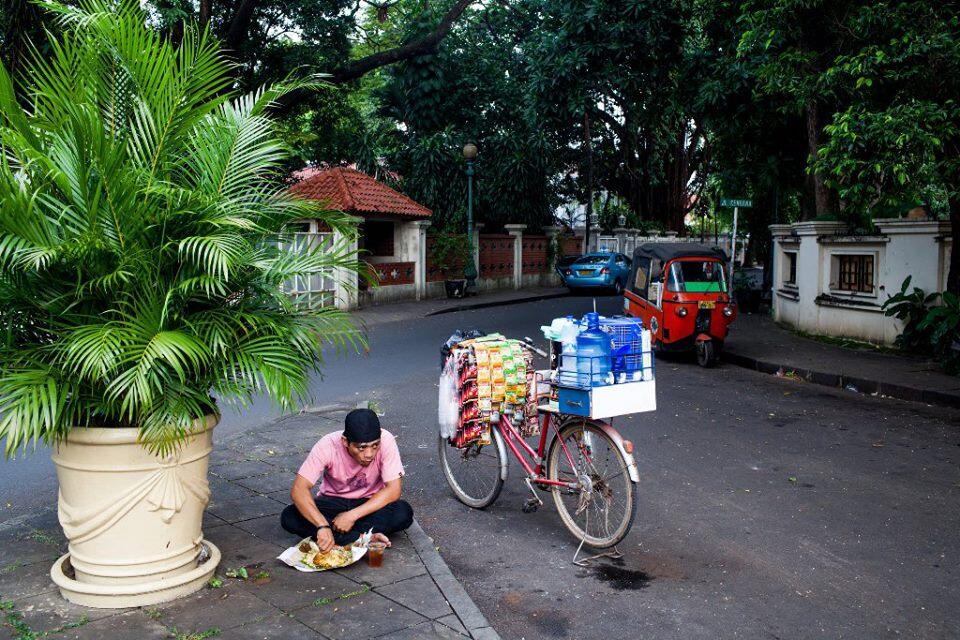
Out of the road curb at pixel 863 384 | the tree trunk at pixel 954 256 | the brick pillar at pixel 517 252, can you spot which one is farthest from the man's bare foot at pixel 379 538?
the brick pillar at pixel 517 252

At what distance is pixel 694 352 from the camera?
15.1 meters

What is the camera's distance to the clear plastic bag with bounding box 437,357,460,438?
5.99 m

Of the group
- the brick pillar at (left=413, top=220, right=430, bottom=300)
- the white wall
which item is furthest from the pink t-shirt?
the brick pillar at (left=413, top=220, right=430, bottom=300)

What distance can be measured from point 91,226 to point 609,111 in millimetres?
29610

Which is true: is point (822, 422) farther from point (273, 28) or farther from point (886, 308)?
point (273, 28)

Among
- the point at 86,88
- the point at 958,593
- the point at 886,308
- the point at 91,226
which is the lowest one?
the point at 958,593

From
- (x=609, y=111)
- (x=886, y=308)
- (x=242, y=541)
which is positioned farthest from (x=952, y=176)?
(x=609, y=111)

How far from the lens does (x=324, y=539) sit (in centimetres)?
477

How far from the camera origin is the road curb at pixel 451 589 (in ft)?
13.5

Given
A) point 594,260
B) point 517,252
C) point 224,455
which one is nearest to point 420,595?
point 224,455

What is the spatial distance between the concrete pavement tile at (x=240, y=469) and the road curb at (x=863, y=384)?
7.95 meters

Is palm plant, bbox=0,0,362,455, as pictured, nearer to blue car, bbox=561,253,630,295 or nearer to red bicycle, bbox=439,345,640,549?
red bicycle, bbox=439,345,640,549

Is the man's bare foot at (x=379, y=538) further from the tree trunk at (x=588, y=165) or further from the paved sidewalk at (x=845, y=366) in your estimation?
the tree trunk at (x=588, y=165)

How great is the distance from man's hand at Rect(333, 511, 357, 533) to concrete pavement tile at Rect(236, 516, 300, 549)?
447 mm
